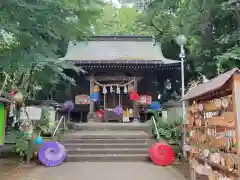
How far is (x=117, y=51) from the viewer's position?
15719 mm

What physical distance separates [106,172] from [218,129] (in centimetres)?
376

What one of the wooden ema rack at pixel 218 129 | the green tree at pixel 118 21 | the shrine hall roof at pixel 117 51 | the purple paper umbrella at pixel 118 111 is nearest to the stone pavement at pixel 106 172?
the wooden ema rack at pixel 218 129

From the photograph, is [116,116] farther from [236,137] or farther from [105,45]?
[236,137]

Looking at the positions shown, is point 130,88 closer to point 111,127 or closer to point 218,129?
point 111,127

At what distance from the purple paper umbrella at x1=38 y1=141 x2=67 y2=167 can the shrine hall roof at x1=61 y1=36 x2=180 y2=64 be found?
6.57 metres

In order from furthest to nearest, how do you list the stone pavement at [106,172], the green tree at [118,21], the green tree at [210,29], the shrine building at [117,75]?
the green tree at [118,21], the shrine building at [117,75], the green tree at [210,29], the stone pavement at [106,172]

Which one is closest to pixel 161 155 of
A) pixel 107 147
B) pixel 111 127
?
pixel 107 147

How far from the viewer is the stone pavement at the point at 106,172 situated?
6453 millimetres

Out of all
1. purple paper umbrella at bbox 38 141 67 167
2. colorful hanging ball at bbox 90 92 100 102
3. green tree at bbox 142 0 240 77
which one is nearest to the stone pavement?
purple paper umbrella at bbox 38 141 67 167

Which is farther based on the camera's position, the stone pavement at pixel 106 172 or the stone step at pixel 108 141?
the stone step at pixel 108 141

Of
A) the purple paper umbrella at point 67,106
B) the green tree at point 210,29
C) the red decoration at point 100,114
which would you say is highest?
the green tree at point 210,29

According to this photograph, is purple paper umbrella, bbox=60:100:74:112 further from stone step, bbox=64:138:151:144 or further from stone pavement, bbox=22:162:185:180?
stone pavement, bbox=22:162:185:180

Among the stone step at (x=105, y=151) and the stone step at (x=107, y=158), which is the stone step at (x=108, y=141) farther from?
the stone step at (x=107, y=158)

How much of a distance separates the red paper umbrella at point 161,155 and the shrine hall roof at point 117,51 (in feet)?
20.8
